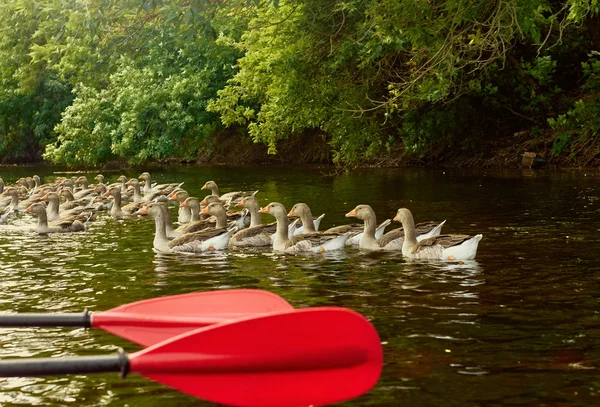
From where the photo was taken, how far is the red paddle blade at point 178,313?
20.6ft

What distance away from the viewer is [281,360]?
5.34m

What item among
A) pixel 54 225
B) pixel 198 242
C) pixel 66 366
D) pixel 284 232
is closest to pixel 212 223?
pixel 198 242

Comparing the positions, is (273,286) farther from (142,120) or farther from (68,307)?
(142,120)

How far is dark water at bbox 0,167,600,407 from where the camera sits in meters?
7.72

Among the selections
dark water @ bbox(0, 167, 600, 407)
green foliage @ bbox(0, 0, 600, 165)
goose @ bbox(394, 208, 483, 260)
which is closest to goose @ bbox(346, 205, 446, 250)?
dark water @ bbox(0, 167, 600, 407)

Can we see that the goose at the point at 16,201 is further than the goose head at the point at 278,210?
Yes

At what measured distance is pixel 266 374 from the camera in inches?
212

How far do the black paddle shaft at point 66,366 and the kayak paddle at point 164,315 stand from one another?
97cm

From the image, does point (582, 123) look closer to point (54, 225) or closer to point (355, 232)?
point (355, 232)

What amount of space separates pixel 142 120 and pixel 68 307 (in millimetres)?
29528

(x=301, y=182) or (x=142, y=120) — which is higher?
(x=142, y=120)

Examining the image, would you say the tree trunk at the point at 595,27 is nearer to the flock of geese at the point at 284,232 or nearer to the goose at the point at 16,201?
the flock of geese at the point at 284,232

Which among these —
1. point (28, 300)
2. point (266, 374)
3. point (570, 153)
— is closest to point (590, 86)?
point (570, 153)

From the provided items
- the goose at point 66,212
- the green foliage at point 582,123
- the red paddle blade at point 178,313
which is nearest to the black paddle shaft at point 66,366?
the red paddle blade at point 178,313
